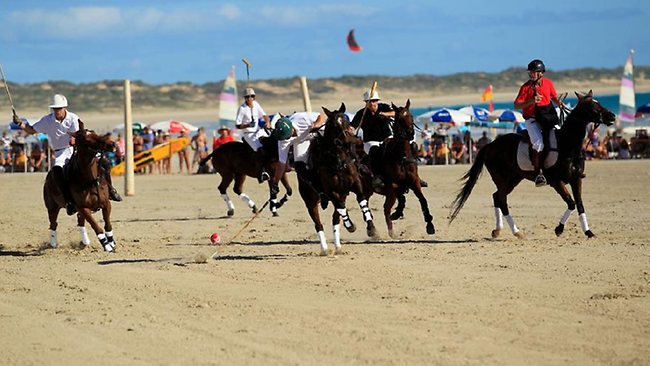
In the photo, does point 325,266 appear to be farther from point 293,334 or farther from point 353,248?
point 293,334

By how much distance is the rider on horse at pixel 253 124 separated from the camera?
23.2m

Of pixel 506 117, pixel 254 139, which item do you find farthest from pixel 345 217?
pixel 506 117

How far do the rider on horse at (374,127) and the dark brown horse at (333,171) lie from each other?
2.02 m

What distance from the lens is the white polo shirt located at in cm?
1816

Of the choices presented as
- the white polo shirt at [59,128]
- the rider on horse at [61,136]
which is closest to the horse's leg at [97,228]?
the rider on horse at [61,136]

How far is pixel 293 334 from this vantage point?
11258 millimetres

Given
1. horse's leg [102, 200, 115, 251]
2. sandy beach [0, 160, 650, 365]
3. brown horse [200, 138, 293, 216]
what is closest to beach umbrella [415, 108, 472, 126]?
brown horse [200, 138, 293, 216]

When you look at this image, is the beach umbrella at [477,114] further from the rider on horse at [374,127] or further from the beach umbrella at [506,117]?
the rider on horse at [374,127]

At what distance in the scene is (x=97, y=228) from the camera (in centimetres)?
1786

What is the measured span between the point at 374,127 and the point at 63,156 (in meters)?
4.59

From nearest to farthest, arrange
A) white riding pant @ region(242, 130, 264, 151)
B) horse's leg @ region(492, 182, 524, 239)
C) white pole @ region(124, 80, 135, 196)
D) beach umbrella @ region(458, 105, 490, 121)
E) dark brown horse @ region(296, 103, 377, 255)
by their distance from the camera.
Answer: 1. dark brown horse @ region(296, 103, 377, 255)
2. horse's leg @ region(492, 182, 524, 239)
3. white riding pant @ region(242, 130, 264, 151)
4. white pole @ region(124, 80, 135, 196)
5. beach umbrella @ region(458, 105, 490, 121)

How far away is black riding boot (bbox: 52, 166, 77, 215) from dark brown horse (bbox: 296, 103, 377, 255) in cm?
347

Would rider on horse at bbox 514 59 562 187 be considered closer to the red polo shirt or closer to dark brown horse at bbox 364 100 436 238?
the red polo shirt

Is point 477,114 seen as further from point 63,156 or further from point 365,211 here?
point 365,211
